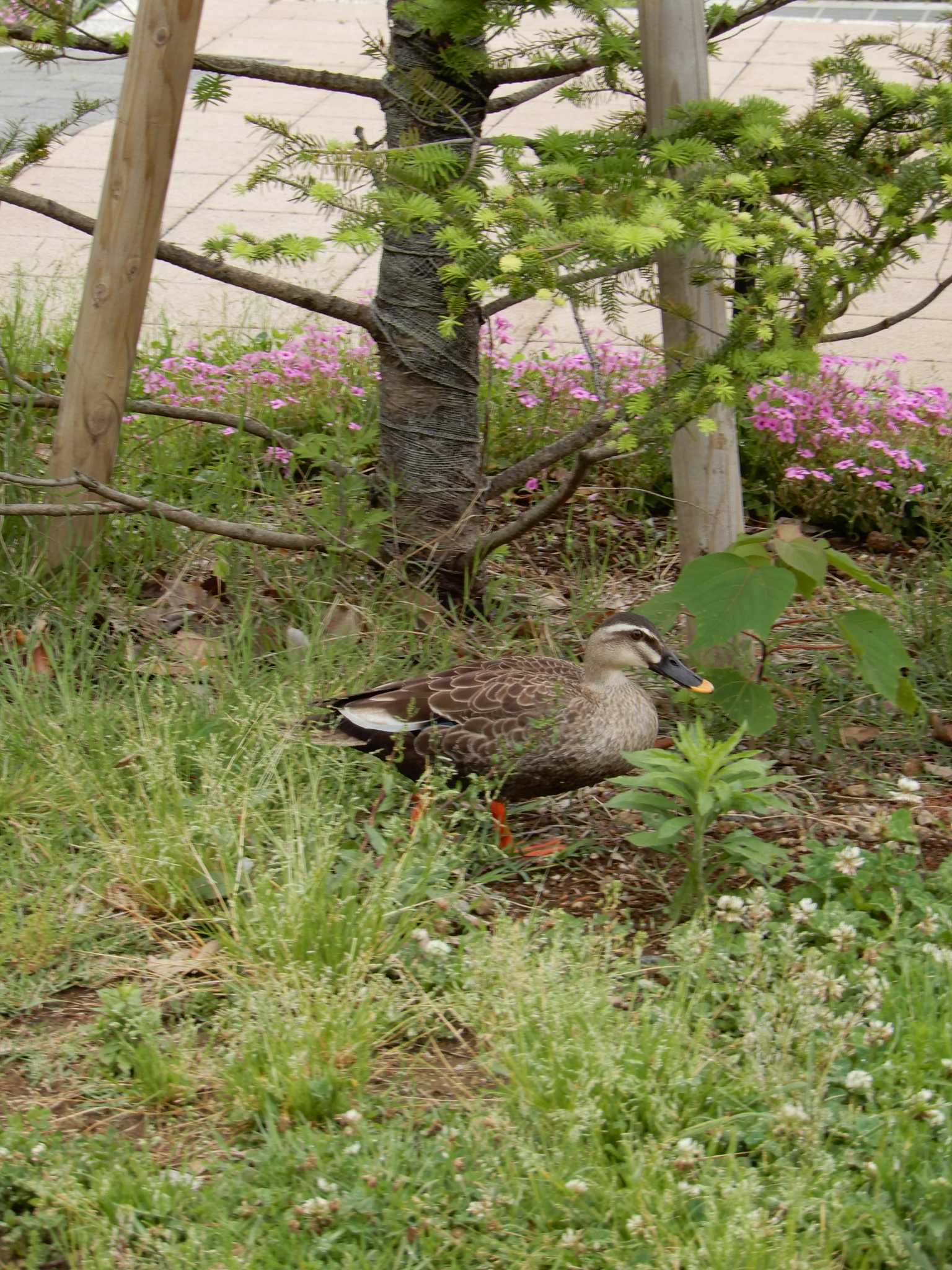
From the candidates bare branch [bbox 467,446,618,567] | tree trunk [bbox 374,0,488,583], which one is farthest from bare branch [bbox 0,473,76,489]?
bare branch [bbox 467,446,618,567]

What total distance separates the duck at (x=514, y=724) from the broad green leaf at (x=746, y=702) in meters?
0.07

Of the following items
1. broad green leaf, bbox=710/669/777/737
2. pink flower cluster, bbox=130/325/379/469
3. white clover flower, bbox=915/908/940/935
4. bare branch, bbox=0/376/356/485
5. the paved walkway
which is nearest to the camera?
white clover flower, bbox=915/908/940/935

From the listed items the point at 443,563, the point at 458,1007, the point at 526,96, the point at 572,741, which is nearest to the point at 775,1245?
the point at 458,1007

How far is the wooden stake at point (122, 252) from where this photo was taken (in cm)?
425

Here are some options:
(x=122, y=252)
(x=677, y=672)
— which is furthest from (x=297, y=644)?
(x=122, y=252)

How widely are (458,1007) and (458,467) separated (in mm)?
2272

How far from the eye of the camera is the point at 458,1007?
308cm

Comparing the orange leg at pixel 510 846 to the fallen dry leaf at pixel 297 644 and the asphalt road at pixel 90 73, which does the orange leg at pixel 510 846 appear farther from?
the asphalt road at pixel 90 73

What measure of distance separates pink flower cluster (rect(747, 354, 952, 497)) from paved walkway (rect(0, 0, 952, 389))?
1.08 m

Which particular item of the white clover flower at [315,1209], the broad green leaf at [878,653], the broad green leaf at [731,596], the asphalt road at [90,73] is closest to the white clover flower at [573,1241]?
the white clover flower at [315,1209]

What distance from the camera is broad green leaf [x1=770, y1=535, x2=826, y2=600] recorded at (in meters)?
3.80

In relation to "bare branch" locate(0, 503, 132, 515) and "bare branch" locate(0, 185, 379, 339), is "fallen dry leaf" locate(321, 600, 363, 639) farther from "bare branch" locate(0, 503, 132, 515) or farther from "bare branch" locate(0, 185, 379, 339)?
Result: "bare branch" locate(0, 185, 379, 339)

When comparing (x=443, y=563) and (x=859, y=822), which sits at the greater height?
(x=443, y=563)

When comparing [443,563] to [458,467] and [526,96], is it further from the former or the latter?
[526,96]
